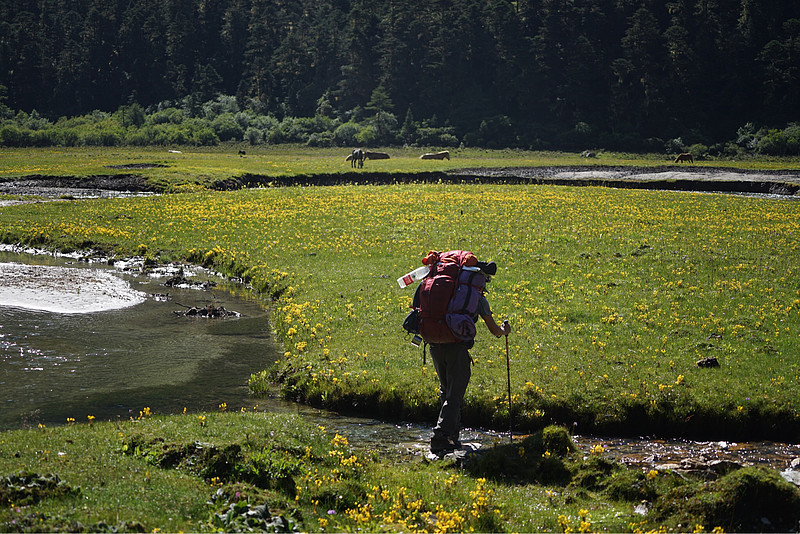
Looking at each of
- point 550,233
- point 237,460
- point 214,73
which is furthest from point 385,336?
point 214,73

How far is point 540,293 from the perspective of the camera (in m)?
24.1

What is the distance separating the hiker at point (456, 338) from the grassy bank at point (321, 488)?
723mm

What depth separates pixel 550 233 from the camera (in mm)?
35594

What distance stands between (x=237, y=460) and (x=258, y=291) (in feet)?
59.5

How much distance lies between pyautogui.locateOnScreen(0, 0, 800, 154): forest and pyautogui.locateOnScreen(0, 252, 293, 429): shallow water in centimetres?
11245

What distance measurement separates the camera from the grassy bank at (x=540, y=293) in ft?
51.2

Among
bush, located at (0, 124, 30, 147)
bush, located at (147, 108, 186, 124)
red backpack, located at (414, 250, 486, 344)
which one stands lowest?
red backpack, located at (414, 250, 486, 344)

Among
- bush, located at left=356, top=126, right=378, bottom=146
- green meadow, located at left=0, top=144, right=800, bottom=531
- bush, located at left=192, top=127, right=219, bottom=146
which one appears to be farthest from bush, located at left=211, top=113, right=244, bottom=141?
green meadow, located at left=0, top=144, right=800, bottom=531

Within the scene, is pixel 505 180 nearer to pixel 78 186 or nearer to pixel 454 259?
pixel 78 186

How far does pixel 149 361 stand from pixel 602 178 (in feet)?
199

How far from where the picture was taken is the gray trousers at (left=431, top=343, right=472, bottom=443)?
12789mm

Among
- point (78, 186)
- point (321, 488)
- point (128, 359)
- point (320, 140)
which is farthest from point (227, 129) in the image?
point (321, 488)

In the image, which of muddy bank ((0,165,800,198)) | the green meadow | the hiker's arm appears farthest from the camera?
muddy bank ((0,165,800,198))

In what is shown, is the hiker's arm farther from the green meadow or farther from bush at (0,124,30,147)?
bush at (0,124,30,147)
